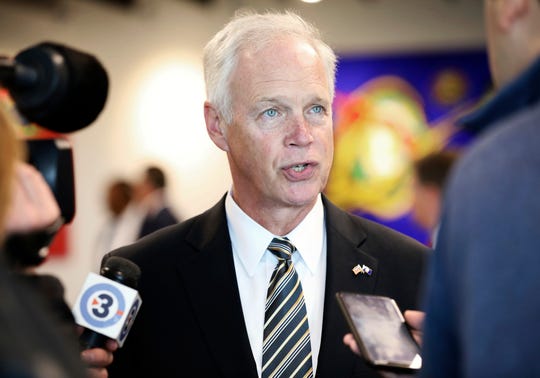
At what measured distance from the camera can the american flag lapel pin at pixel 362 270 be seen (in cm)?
230

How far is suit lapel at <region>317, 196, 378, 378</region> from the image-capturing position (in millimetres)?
2156

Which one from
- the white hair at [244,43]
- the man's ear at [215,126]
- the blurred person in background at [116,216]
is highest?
the white hair at [244,43]

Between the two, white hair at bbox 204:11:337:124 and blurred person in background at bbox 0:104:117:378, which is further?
white hair at bbox 204:11:337:124

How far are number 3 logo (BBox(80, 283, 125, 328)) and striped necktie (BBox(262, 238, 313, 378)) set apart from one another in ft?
1.66

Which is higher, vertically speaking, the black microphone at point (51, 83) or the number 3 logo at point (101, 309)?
the black microphone at point (51, 83)

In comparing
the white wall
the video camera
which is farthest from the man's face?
the white wall

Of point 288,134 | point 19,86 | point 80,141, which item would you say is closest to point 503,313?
point 19,86

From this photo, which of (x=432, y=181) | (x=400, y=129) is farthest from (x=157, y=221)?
(x=432, y=181)

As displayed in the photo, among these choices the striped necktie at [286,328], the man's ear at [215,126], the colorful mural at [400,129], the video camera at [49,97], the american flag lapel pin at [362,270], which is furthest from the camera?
the colorful mural at [400,129]

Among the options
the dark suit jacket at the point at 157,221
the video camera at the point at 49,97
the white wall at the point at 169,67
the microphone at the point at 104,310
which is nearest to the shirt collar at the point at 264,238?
the microphone at the point at 104,310

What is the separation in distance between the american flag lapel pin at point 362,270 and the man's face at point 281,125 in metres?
0.23

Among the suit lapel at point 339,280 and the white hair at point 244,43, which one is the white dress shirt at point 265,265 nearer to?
the suit lapel at point 339,280

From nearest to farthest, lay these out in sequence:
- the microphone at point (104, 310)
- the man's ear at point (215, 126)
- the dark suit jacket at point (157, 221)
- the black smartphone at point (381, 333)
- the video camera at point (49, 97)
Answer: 1. the video camera at point (49, 97)
2. the black smartphone at point (381, 333)
3. the microphone at point (104, 310)
4. the man's ear at point (215, 126)
5. the dark suit jacket at point (157, 221)

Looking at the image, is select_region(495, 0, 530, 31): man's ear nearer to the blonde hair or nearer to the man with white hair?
the blonde hair
